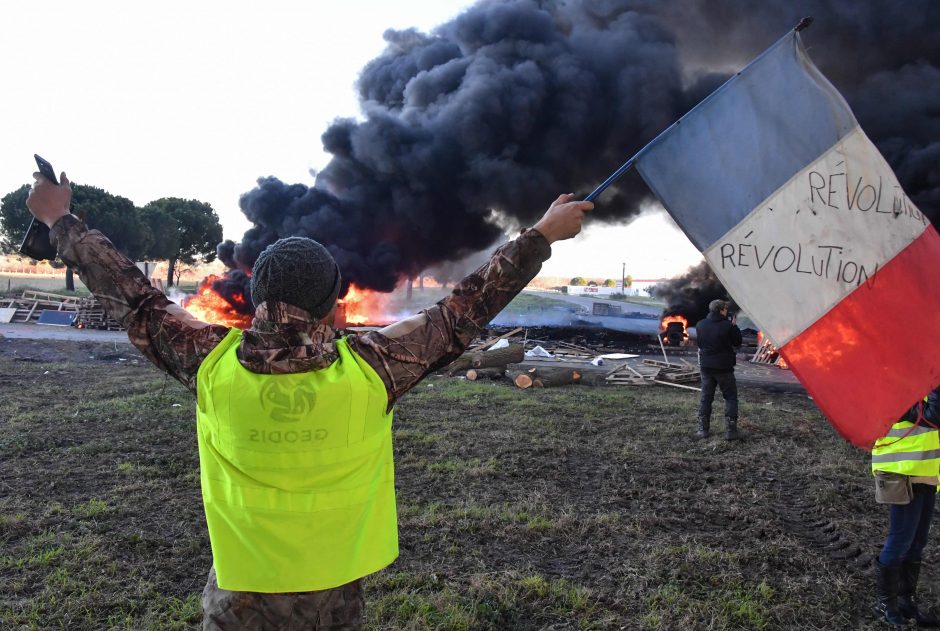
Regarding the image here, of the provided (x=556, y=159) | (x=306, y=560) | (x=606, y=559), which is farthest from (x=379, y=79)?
(x=306, y=560)

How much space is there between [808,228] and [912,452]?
1.69 metres

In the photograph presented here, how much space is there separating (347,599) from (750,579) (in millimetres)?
3403

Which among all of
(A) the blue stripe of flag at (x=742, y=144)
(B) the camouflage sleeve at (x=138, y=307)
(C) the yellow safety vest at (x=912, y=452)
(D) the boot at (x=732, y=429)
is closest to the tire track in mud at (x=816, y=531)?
(C) the yellow safety vest at (x=912, y=452)

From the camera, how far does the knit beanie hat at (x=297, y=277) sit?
174 cm

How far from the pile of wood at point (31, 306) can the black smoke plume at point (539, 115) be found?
7.69 meters

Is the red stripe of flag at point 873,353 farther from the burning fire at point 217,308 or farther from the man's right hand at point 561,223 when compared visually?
the burning fire at point 217,308

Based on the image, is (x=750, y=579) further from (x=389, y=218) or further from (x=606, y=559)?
(x=389, y=218)

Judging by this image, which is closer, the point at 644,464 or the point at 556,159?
the point at 644,464

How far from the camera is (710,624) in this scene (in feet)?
11.7

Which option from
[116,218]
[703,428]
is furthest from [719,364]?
[116,218]

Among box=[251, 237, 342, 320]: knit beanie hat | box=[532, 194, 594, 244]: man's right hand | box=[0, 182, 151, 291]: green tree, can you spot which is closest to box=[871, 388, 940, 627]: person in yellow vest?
box=[532, 194, 594, 244]: man's right hand

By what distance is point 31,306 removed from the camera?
24.8 meters

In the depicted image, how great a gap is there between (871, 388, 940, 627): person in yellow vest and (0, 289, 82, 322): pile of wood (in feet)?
90.6

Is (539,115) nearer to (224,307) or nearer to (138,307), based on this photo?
(224,307)
